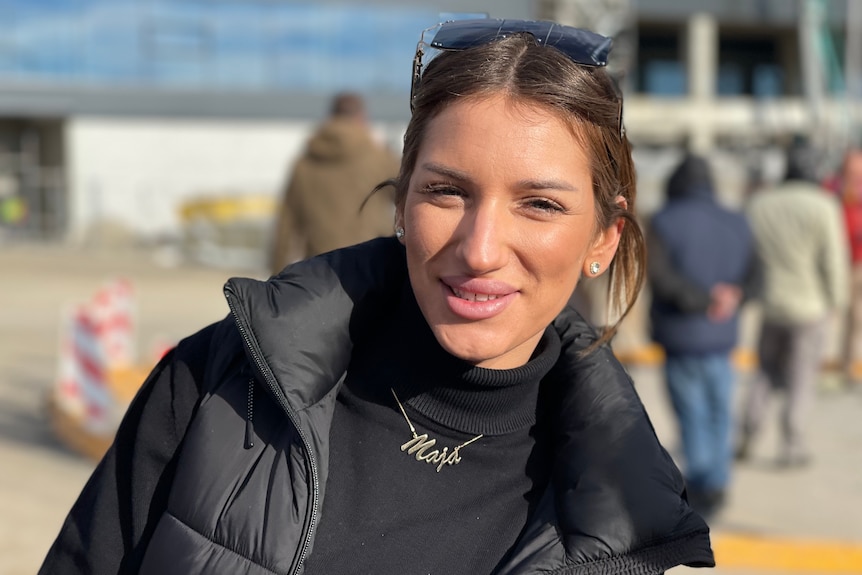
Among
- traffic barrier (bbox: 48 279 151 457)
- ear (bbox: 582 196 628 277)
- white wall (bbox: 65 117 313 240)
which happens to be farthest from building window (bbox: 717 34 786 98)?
ear (bbox: 582 196 628 277)

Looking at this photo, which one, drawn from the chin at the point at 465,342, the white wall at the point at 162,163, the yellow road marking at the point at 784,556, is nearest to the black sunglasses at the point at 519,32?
the chin at the point at 465,342

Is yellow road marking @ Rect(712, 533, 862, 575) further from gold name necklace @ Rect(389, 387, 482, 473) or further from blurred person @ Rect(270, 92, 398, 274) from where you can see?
gold name necklace @ Rect(389, 387, 482, 473)

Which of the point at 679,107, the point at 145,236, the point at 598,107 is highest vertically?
the point at 598,107

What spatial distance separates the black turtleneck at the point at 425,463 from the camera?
161 centimetres

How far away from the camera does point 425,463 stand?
5.49 ft

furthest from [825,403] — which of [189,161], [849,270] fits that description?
[189,161]

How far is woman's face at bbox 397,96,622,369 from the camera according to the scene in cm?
154

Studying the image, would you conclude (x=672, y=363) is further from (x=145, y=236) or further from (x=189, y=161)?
(x=189, y=161)

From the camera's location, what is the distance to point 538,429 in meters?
1.78

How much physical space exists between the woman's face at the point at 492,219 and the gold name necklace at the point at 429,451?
14cm

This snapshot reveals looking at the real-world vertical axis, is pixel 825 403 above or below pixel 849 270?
below

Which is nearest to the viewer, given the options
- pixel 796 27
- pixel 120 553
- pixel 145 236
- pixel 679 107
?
pixel 120 553

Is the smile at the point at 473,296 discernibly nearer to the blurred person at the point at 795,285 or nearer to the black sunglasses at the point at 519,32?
the black sunglasses at the point at 519,32

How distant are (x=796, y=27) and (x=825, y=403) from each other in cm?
4367
